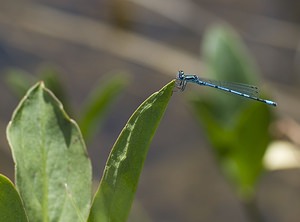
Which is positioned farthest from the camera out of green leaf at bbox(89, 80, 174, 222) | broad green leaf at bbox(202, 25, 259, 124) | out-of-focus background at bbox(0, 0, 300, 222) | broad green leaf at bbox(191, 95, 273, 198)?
out-of-focus background at bbox(0, 0, 300, 222)

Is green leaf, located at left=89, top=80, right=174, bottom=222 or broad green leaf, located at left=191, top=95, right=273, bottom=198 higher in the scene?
broad green leaf, located at left=191, top=95, right=273, bottom=198

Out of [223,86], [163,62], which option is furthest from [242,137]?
[163,62]

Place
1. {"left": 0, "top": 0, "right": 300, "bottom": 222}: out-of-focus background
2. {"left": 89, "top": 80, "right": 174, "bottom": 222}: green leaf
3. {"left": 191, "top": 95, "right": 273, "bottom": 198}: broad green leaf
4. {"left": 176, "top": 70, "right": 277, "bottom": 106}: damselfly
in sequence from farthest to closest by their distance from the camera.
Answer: {"left": 0, "top": 0, "right": 300, "bottom": 222}: out-of-focus background
{"left": 191, "top": 95, "right": 273, "bottom": 198}: broad green leaf
{"left": 176, "top": 70, "right": 277, "bottom": 106}: damselfly
{"left": 89, "top": 80, "right": 174, "bottom": 222}: green leaf

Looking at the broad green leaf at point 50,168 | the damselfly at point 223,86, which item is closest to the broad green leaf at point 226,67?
the damselfly at point 223,86

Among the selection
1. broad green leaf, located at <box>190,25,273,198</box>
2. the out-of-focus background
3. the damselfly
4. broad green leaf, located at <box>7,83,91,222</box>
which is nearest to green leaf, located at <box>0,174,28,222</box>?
broad green leaf, located at <box>7,83,91,222</box>

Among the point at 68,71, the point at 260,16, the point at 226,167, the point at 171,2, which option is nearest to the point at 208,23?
the point at 171,2

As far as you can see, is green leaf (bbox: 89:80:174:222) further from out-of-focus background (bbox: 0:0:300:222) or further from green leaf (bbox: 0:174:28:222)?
out-of-focus background (bbox: 0:0:300:222)
